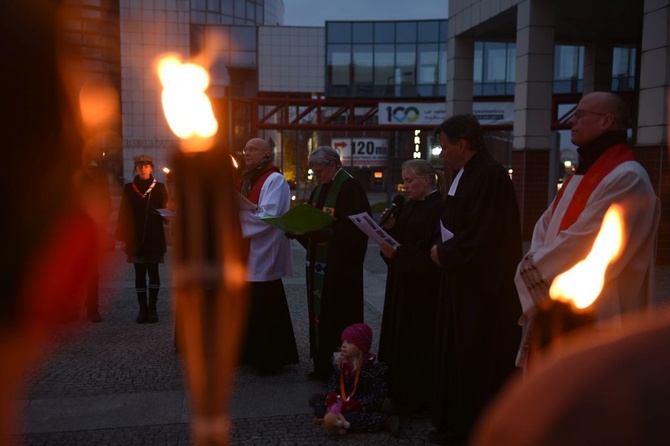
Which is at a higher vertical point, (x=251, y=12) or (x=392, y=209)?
(x=251, y=12)

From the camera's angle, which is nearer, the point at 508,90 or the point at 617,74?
the point at 617,74

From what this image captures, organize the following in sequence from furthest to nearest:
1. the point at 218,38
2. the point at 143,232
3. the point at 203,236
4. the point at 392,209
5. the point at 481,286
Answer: the point at 218,38
the point at 143,232
the point at 392,209
the point at 481,286
the point at 203,236

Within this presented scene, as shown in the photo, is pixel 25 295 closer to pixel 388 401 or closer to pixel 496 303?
pixel 496 303

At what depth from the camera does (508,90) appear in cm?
4719

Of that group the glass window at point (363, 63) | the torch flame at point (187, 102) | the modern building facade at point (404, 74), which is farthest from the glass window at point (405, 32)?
the torch flame at point (187, 102)

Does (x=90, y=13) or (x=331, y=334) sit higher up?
(x=90, y=13)

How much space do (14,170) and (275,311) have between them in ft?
13.4

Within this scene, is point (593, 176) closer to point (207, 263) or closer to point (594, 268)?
point (594, 268)

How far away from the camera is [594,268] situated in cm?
291

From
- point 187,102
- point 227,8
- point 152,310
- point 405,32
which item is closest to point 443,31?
point 405,32

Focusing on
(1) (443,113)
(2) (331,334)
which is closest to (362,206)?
(2) (331,334)

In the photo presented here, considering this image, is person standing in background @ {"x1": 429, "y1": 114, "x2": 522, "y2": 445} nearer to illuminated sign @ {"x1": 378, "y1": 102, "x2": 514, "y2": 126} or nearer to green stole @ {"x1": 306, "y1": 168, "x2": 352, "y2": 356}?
green stole @ {"x1": 306, "y1": 168, "x2": 352, "y2": 356}

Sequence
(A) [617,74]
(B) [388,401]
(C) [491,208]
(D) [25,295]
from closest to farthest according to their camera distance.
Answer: (D) [25,295], (C) [491,208], (B) [388,401], (A) [617,74]

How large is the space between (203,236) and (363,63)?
47.5m
